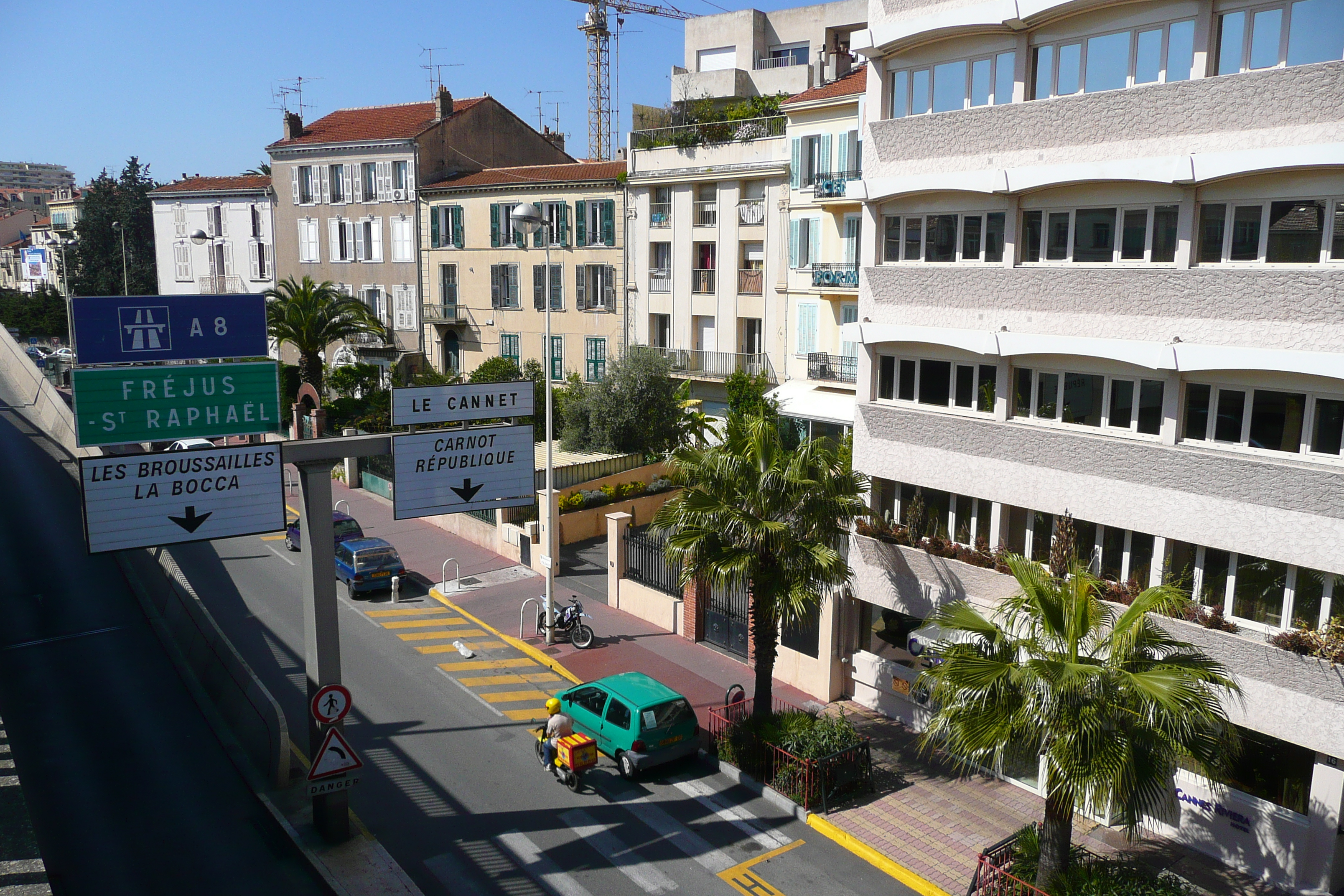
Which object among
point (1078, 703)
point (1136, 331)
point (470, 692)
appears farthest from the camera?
point (470, 692)

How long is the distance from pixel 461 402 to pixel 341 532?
1901 cm

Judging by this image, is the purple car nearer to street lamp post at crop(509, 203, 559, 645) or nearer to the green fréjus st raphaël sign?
street lamp post at crop(509, 203, 559, 645)

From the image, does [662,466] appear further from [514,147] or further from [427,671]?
[514,147]

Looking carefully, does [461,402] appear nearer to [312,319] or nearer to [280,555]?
[280,555]

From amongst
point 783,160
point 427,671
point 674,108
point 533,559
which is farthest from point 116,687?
point 674,108

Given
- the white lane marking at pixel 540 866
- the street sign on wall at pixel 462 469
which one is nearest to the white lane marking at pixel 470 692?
the white lane marking at pixel 540 866

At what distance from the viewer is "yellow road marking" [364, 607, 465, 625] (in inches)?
1023

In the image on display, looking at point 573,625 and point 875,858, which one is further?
point 573,625

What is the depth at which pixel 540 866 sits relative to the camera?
14.6 metres

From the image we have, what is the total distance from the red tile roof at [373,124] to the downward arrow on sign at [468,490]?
41250 millimetres

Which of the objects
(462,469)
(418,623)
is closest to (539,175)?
(418,623)

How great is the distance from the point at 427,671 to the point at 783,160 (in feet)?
74.3

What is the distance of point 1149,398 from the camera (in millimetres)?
15586

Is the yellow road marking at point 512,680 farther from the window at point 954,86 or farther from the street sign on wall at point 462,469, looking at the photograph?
the window at point 954,86
